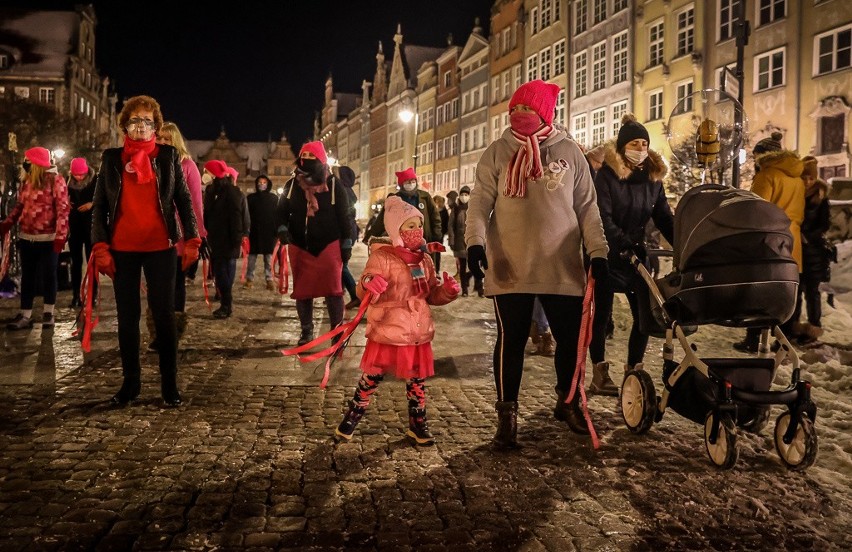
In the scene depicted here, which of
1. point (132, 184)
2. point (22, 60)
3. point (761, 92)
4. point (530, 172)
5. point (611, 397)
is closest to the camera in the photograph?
point (530, 172)

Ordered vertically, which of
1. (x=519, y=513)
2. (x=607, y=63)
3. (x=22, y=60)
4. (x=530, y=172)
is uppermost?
(x=22, y=60)

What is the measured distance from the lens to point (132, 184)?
5.70 m

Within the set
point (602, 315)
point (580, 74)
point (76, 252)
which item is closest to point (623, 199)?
point (602, 315)

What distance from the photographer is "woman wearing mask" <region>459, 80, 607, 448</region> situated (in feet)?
16.0

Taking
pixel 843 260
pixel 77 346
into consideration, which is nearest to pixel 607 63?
pixel 843 260

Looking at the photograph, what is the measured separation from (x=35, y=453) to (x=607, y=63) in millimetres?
38706

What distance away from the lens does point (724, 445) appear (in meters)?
4.32

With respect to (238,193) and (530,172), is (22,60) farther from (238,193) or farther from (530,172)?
(530,172)

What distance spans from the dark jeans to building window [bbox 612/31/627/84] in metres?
31.1

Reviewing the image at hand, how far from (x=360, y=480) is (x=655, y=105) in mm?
34325

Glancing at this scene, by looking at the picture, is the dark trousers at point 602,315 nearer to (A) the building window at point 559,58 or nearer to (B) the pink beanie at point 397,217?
(B) the pink beanie at point 397,217

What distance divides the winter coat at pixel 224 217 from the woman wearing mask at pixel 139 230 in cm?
Answer: 500

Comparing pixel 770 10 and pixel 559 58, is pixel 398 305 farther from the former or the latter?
pixel 559 58

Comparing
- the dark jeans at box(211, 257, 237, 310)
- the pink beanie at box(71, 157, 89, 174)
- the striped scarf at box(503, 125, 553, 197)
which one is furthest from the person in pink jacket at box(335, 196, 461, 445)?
the pink beanie at box(71, 157, 89, 174)
